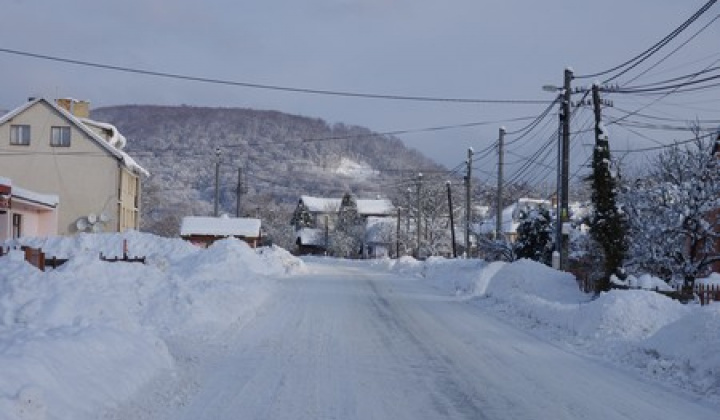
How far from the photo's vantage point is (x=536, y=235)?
39.9 m

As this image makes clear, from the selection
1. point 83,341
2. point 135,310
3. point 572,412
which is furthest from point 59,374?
point 135,310

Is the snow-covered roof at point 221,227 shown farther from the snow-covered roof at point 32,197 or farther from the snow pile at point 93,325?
the snow pile at point 93,325

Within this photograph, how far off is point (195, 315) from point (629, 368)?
27.7 ft

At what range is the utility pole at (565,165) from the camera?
87.4 feet

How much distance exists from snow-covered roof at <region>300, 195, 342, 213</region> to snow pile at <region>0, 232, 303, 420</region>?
342 ft

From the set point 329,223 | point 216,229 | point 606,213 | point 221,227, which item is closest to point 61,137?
point 216,229

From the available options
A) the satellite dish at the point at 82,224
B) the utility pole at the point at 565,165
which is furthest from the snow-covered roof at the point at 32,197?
the utility pole at the point at 565,165

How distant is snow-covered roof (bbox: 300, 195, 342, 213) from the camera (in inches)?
5254

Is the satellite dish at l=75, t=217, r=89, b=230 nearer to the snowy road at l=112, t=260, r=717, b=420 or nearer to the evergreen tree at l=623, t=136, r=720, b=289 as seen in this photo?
the evergreen tree at l=623, t=136, r=720, b=289

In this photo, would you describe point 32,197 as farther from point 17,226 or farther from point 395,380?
point 395,380

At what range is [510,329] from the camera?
18312 mm

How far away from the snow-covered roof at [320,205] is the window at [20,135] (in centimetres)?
8092

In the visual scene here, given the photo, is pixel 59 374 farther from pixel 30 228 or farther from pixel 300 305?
pixel 30 228

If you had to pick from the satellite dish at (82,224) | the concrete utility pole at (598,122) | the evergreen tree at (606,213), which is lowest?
the satellite dish at (82,224)
